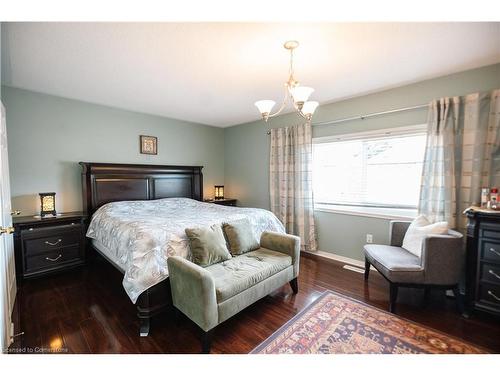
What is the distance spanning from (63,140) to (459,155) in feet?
16.3

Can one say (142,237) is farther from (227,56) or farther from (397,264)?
(397,264)

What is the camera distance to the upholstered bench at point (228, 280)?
1529 mm

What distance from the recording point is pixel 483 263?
1857mm

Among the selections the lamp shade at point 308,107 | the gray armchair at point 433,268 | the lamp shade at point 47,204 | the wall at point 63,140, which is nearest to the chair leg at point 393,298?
the gray armchair at point 433,268

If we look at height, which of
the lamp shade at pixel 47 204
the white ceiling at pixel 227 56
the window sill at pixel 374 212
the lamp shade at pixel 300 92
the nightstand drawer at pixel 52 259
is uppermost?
the white ceiling at pixel 227 56

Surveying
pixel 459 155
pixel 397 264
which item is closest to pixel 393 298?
pixel 397 264

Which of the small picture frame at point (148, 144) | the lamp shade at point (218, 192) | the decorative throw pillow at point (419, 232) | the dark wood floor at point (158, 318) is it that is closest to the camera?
the dark wood floor at point (158, 318)

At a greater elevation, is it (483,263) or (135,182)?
(135,182)

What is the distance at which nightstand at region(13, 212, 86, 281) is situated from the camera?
98.3 inches

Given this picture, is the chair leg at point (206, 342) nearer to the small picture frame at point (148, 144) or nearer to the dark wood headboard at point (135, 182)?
the dark wood headboard at point (135, 182)

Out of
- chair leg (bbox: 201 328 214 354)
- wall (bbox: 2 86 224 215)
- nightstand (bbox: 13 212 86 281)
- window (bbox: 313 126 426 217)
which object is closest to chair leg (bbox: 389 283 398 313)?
→ window (bbox: 313 126 426 217)

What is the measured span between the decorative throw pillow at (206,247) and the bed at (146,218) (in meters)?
0.10
